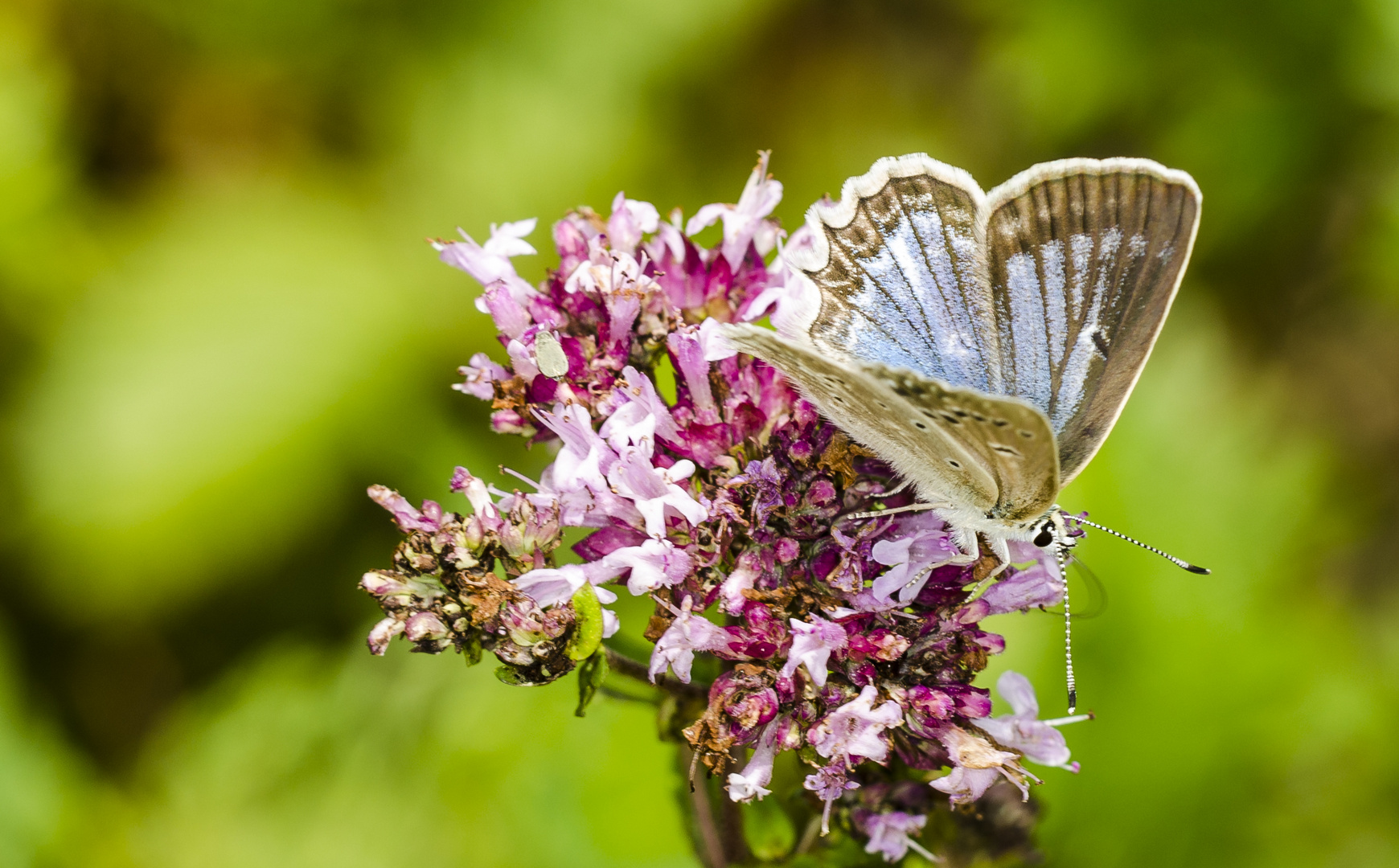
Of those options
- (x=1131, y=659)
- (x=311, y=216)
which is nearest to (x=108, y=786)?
(x=311, y=216)

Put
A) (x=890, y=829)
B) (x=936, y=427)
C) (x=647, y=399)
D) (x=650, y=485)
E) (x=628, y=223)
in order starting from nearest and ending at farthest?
(x=936, y=427) → (x=650, y=485) → (x=647, y=399) → (x=890, y=829) → (x=628, y=223)

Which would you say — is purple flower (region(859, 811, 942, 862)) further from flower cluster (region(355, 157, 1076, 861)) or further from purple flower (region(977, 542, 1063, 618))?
purple flower (region(977, 542, 1063, 618))

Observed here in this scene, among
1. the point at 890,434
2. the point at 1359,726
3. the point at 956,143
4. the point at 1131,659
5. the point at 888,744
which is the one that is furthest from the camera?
the point at 956,143

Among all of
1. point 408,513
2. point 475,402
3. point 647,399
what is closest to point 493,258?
point 647,399

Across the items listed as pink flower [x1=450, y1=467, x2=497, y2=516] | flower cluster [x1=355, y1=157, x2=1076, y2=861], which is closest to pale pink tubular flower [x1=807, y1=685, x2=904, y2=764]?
flower cluster [x1=355, y1=157, x2=1076, y2=861]

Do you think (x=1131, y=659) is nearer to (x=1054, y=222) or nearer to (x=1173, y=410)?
(x=1173, y=410)

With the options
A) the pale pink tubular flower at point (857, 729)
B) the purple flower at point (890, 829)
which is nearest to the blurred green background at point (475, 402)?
the purple flower at point (890, 829)

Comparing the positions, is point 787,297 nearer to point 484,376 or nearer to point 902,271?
point 902,271
